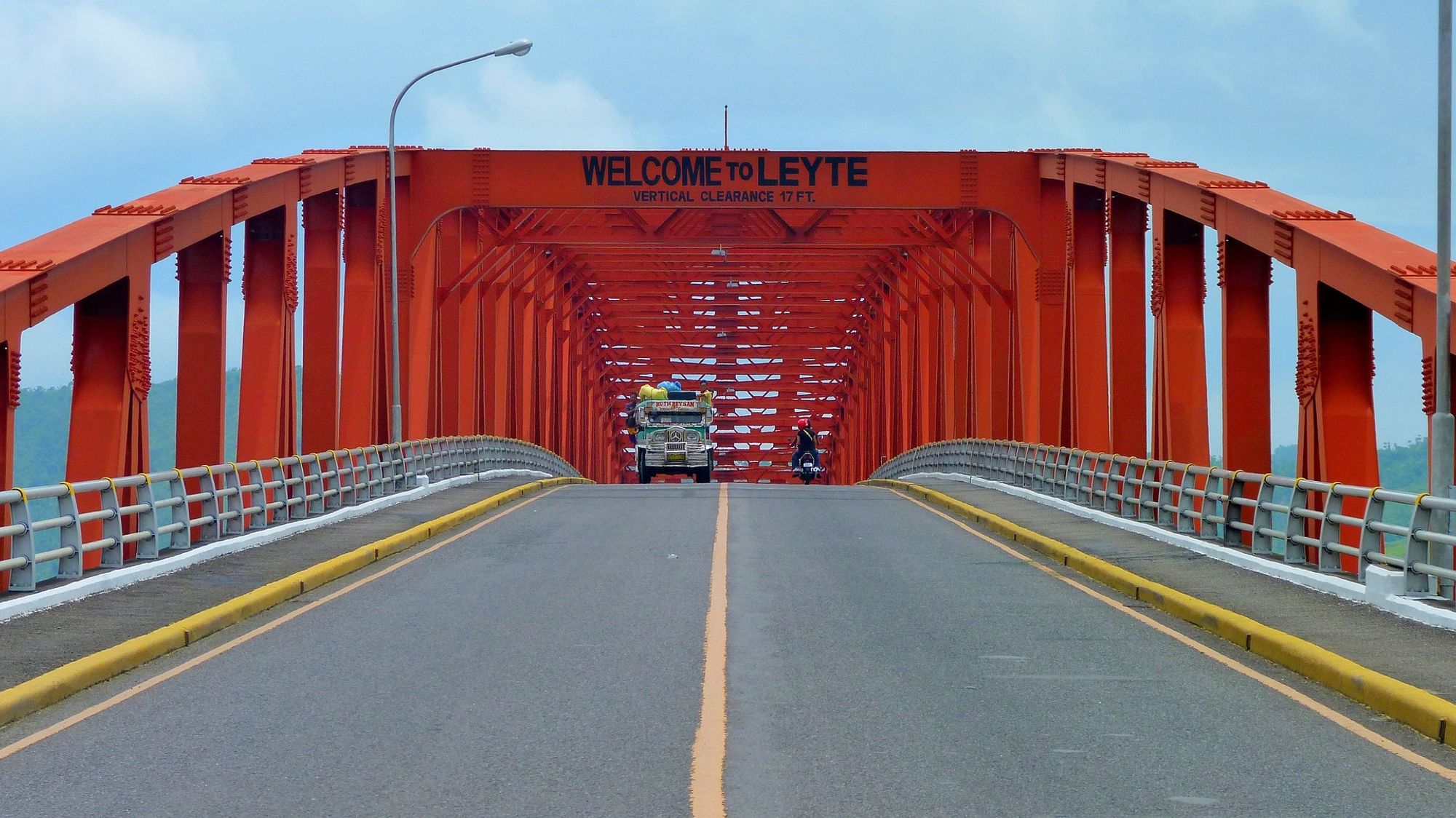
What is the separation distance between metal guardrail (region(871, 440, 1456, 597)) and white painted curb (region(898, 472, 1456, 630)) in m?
0.19

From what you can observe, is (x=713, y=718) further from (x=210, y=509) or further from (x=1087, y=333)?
(x=1087, y=333)

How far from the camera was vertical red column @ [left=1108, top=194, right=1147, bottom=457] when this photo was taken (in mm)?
31234

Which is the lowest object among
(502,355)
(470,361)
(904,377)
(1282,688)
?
(1282,688)

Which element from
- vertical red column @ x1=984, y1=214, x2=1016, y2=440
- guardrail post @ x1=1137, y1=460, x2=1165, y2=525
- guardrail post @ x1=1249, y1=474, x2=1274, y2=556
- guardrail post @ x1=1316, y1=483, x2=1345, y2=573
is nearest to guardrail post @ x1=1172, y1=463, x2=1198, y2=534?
guardrail post @ x1=1137, y1=460, x2=1165, y2=525

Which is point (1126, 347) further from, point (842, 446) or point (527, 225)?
point (842, 446)

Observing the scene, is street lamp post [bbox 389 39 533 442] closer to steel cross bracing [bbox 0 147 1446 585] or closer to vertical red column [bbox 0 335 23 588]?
steel cross bracing [bbox 0 147 1446 585]

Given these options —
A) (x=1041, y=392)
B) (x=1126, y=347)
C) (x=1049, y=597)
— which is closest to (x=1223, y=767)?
(x=1049, y=597)

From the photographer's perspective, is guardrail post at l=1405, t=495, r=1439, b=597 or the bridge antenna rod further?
the bridge antenna rod

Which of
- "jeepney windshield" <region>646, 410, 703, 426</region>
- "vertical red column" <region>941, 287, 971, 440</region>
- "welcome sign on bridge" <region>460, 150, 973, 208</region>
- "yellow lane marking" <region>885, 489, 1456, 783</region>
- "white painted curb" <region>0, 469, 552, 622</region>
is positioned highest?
"welcome sign on bridge" <region>460, 150, 973, 208</region>

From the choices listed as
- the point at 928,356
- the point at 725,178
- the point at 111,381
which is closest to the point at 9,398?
the point at 111,381

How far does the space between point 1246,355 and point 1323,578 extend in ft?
32.8

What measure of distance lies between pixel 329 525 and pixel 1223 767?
16.6m

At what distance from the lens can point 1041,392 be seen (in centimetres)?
3691

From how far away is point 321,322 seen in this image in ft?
107
